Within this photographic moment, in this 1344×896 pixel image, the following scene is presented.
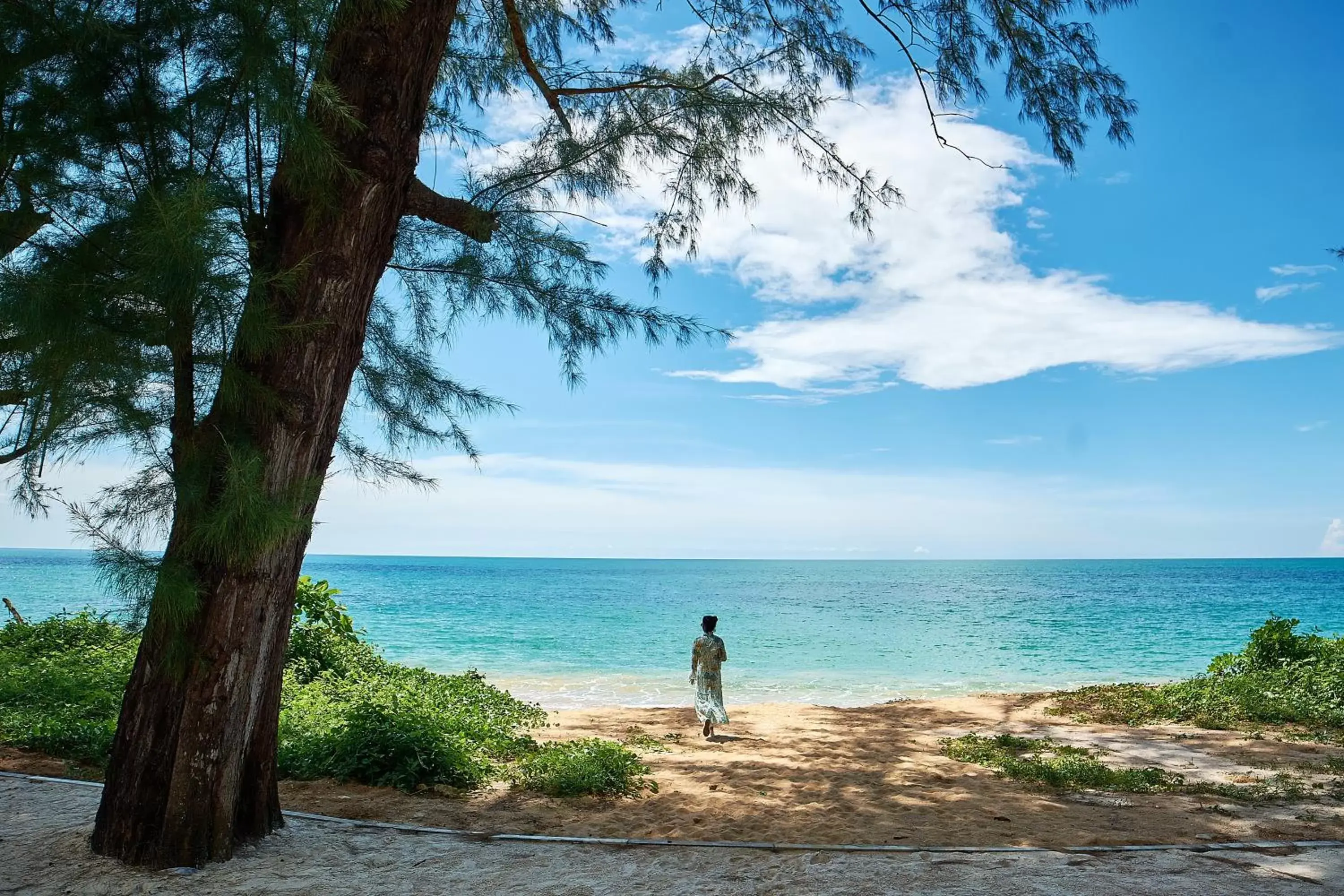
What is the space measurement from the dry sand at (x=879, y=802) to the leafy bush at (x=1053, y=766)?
6.6 inches

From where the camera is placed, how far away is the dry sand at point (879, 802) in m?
5.12

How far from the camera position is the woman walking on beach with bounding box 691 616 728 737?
30.1ft

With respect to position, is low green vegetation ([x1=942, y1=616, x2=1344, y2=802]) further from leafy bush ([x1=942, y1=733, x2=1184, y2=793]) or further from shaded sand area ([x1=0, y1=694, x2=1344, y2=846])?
shaded sand area ([x1=0, y1=694, x2=1344, y2=846])

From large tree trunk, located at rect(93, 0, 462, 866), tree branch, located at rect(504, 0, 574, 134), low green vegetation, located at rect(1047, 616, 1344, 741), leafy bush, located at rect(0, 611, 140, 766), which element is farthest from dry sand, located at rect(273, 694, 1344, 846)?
tree branch, located at rect(504, 0, 574, 134)

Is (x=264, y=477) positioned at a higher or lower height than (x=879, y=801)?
higher

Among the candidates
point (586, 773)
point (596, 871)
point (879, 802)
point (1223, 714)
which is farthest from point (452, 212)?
point (1223, 714)

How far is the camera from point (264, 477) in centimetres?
420

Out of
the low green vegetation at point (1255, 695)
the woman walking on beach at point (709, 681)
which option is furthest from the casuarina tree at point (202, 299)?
the low green vegetation at point (1255, 695)

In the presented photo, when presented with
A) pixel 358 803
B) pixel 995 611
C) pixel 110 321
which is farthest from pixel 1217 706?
pixel 995 611

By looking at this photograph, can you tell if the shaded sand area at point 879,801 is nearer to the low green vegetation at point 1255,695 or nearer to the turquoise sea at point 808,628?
the low green vegetation at point 1255,695

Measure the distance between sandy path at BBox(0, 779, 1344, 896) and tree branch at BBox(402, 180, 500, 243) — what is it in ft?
11.6

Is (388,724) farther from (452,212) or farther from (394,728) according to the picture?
(452,212)

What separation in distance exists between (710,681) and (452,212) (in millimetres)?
5607

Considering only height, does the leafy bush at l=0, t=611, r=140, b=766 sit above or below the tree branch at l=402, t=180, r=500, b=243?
below
